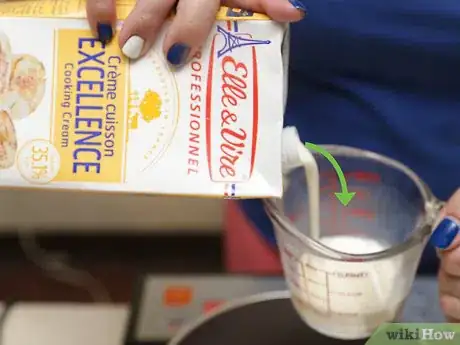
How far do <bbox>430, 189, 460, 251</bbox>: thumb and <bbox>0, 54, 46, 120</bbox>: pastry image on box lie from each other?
0.29 metres

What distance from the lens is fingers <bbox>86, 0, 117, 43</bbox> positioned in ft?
1.59

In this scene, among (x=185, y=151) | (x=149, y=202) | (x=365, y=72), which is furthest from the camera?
(x=149, y=202)

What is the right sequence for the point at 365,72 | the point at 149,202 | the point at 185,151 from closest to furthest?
the point at 185,151, the point at 365,72, the point at 149,202

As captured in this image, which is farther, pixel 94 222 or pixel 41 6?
pixel 94 222

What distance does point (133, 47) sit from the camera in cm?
49

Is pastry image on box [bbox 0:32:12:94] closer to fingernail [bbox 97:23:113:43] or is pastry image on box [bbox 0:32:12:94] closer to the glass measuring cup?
fingernail [bbox 97:23:113:43]

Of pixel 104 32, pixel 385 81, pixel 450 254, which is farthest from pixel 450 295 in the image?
pixel 104 32

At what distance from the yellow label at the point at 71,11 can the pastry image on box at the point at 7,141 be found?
0.07 m

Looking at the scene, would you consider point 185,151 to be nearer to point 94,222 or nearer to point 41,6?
point 41,6

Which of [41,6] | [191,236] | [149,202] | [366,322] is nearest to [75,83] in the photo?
[41,6]

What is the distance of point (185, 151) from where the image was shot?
19.6 inches

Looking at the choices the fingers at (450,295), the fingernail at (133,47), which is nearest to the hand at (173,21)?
the fingernail at (133,47)

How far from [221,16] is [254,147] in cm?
9

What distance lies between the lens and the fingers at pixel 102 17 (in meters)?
0.48
